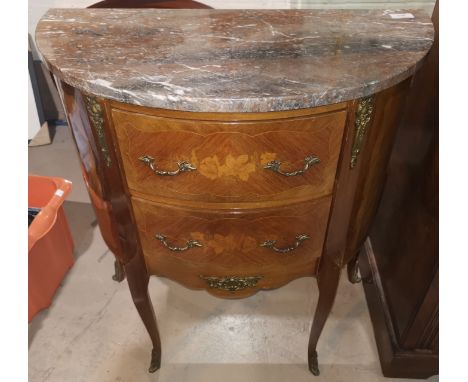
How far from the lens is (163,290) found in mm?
1760

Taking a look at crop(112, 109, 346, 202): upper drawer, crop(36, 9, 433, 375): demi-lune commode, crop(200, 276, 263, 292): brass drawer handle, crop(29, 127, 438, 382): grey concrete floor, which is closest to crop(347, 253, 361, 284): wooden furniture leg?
crop(29, 127, 438, 382): grey concrete floor

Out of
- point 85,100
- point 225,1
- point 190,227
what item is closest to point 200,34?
point 85,100

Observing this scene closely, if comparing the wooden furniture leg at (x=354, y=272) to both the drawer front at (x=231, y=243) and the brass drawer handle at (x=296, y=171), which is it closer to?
the drawer front at (x=231, y=243)

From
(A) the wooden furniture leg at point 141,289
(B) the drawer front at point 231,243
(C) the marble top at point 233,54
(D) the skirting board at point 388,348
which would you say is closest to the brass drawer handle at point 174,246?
(B) the drawer front at point 231,243

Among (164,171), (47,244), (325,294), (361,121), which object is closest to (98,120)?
(164,171)

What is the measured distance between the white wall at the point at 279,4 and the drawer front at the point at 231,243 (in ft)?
3.23

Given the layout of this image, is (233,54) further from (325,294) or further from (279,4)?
(279,4)

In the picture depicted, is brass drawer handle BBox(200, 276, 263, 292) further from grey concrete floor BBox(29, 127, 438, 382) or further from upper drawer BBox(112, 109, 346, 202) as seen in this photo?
grey concrete floor BBox(29, 127, 438, 382)

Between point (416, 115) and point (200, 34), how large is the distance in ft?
2.18

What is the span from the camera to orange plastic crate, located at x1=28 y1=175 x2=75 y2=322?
159 cm

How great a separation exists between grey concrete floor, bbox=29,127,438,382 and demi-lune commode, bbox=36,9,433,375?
18.1 inches

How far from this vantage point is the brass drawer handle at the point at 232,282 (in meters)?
1.16

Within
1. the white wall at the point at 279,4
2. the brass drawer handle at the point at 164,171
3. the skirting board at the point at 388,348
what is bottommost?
the skirting board at the point at 388,348

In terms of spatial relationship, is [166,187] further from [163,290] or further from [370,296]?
[370,296]
